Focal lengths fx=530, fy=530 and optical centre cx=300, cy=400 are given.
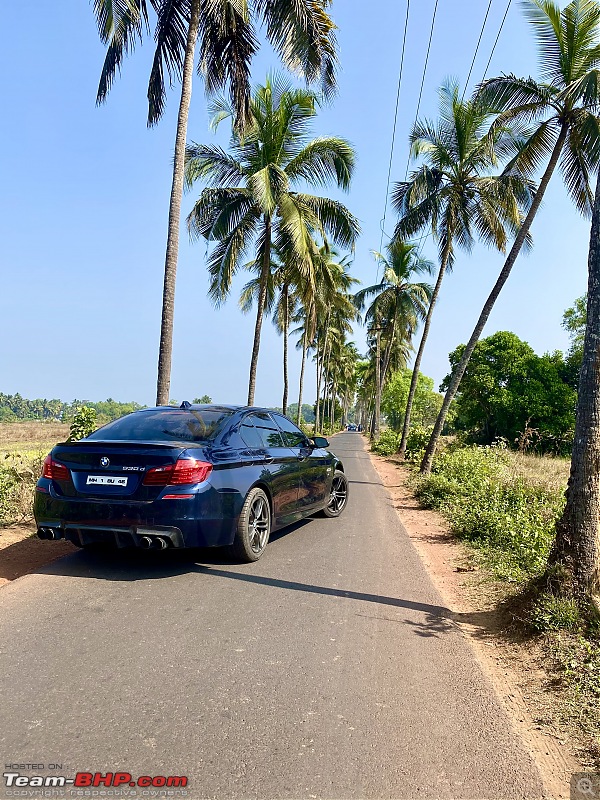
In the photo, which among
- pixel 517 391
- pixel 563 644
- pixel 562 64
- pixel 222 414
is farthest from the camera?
pixel 517 391

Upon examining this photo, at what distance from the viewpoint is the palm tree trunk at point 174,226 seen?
9.94 meters

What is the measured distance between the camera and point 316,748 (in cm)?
250

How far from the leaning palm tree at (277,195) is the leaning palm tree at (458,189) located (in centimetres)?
240

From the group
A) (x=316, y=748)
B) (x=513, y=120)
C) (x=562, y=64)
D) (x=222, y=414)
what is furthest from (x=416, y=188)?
(x=316, y=748)

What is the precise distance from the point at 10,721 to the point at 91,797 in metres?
0.73

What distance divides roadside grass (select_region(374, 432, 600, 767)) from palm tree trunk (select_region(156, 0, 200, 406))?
227 inches

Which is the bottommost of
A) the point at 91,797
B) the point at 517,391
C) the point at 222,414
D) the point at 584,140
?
the point at 91,797

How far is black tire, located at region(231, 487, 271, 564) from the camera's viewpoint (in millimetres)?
5129

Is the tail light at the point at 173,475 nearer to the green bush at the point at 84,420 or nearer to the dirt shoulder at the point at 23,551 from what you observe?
the dirt shoulder at the point at 23,551

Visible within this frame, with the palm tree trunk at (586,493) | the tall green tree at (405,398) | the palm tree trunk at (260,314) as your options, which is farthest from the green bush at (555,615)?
the tall green tree at (405,398)

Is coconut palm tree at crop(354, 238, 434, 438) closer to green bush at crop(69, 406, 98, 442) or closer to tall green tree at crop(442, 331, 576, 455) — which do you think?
tall green tree at crop(442, 331, 576, 455)

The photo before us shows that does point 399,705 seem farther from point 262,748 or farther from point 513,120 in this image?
point 513,120

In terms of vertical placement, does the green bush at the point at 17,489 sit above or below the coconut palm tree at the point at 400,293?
below

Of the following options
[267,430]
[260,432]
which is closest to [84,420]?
[267,430]
